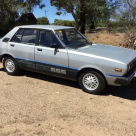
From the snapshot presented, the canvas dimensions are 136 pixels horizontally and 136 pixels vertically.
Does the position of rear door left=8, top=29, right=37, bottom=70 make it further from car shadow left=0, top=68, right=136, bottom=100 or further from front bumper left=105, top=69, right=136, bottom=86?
front bumper left=105, top=69, right=136, bottom=86

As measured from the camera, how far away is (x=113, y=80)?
412 centimetres

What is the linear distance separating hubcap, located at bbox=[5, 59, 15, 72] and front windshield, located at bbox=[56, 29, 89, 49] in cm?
196

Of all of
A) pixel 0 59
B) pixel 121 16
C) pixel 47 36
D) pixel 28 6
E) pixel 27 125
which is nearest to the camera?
pixel 27 125

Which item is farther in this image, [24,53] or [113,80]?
[24,53]

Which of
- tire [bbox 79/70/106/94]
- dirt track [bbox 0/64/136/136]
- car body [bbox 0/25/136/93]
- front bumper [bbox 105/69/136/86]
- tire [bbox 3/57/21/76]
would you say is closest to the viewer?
dirt track [bbox 0/64/136/136]

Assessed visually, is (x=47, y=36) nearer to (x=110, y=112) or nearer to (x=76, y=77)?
(x=76, y=77)

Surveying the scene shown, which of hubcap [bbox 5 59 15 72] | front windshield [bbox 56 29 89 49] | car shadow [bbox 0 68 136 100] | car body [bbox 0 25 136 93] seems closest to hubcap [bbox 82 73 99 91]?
car body [bbox 0 25 136 93]

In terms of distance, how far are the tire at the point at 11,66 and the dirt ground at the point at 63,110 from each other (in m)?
0.46

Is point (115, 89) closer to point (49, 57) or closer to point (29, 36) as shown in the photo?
point (49, 57)

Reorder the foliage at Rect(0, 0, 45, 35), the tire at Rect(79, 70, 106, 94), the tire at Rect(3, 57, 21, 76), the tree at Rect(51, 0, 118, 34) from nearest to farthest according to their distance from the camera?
the tire at Rect(79, 70, 106, 94) → the tire at Rect(3, 57, 21, 76) → the tree at Rect(51, 0, 118, 34) → the foliage at Rect(0, 0, 45, 35)

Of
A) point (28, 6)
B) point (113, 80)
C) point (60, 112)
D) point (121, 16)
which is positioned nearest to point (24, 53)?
point (60, 112)

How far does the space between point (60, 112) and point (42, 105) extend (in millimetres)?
518

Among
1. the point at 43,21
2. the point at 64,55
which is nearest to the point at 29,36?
the point at 64,55

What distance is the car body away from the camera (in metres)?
4.14
